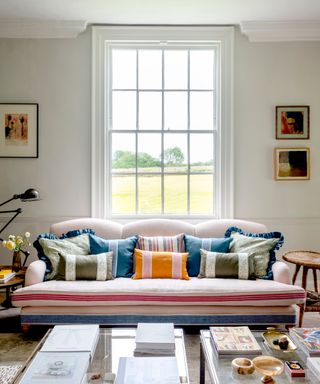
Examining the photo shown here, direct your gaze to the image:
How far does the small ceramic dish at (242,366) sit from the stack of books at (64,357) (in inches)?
28.3

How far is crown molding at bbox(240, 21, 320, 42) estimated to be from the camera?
13.4ft

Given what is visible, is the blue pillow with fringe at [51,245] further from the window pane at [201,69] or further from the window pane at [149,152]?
the window pane at [201,69]

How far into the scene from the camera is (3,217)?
4242mm

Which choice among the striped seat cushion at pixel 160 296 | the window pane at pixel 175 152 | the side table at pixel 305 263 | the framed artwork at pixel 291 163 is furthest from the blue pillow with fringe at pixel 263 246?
the window pane at pixel 175 152

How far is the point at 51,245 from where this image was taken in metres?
3.44

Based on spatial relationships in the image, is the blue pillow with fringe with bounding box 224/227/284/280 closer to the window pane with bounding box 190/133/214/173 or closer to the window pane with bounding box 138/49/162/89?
the window pane with bounding box 190/133/214/173

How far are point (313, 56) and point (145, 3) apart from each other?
1.93 meters

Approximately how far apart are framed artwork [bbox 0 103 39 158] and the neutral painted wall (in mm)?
85

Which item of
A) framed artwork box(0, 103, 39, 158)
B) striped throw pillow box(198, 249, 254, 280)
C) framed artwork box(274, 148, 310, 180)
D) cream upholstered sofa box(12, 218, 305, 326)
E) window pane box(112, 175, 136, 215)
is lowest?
cream upholstered sofa box(12, 218, 305, 326)

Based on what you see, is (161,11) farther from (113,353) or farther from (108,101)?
(113,353)

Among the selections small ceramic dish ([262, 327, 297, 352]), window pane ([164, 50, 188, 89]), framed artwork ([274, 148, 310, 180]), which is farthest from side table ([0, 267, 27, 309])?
framed artwork ([274, 148, 310, 180])

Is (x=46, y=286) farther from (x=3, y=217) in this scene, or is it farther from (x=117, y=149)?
(x=117, y=149)

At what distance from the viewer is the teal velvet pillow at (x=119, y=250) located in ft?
11.5

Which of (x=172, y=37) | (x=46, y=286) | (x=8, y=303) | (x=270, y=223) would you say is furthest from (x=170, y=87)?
(x=8, y=303)
